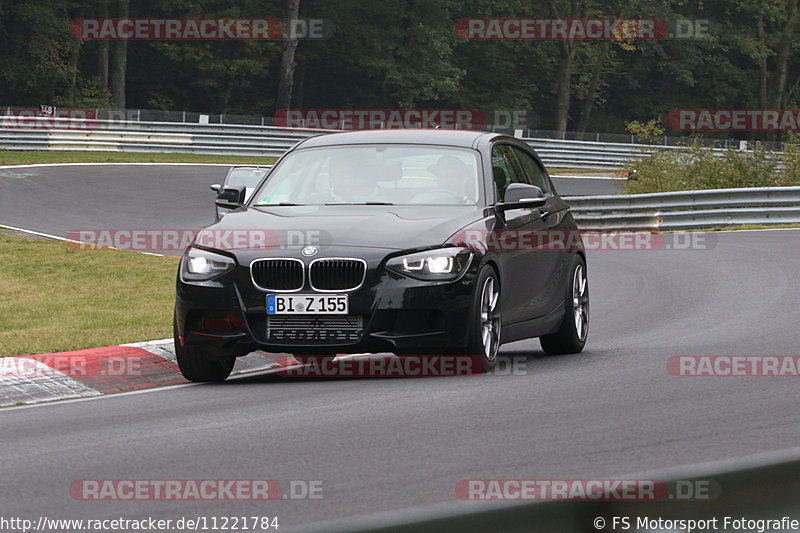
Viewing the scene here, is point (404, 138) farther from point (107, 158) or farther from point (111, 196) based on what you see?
point (107, 158)

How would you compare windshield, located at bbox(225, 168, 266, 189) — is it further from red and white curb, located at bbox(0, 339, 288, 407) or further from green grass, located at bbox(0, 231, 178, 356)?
red and white curb, located at bbox(0, 339, 288, 407)

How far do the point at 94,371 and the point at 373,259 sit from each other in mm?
2300

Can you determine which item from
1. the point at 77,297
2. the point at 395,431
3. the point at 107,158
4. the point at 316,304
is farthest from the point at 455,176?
the point at 107,158

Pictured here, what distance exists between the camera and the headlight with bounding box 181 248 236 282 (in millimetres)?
8773

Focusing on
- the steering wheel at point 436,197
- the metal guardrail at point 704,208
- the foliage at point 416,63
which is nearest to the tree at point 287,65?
the foliage at point 416,63

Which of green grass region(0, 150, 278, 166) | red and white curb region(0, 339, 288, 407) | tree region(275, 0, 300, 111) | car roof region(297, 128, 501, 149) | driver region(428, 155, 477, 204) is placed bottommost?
green grass region(0, 150, 278, 166)

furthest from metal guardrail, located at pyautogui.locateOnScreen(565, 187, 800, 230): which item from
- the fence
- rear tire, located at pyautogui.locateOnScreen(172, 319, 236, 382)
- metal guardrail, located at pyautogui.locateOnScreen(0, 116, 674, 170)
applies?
metal guardrail, located at pyautogui.locateOnScreen(0, 116, 674, 170)

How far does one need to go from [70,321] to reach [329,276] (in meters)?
4.61

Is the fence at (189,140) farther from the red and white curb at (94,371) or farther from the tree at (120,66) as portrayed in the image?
the red and white curb at (94,371)

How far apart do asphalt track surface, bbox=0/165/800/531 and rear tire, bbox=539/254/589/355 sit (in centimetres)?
20

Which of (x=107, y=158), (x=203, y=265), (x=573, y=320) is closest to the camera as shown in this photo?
(x=203, y=265)

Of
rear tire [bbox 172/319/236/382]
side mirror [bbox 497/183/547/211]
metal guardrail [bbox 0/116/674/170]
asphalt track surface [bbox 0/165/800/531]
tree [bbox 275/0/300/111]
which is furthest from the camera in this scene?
tree [bbox 275/0/300/111]

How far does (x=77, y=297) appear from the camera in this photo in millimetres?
14828

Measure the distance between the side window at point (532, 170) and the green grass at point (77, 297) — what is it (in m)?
3.21
